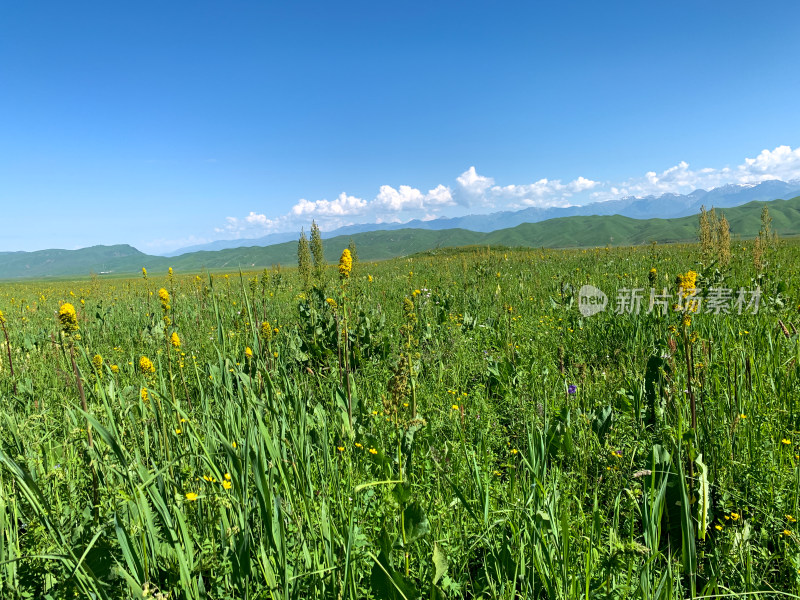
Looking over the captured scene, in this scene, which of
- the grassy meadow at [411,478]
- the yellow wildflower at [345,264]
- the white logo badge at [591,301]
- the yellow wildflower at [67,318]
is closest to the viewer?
the grassy meadow at [411,478]

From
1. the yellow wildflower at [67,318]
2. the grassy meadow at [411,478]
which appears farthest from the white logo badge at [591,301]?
the yellow wildflower at [67,318]

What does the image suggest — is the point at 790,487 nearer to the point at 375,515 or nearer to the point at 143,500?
the point at 375,515

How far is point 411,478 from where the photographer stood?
2.06 meters

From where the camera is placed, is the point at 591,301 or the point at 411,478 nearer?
the point at 411,478

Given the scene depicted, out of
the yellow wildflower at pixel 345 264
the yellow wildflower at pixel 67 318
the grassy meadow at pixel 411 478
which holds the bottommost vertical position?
the grassy meadow at pixel 411 478

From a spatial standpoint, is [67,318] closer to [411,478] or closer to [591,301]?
[411,478]

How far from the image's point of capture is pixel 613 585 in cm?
142

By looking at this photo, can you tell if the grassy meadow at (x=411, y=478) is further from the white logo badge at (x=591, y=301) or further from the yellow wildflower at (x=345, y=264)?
the white logo badge at (x=591, y=301)

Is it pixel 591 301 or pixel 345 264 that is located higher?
pixel 345 264

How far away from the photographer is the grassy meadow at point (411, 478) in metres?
1.30

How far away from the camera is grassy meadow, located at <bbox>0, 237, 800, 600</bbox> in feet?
4.25

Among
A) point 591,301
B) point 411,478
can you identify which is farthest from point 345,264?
point 591,301

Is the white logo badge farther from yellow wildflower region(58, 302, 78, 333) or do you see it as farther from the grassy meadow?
yellow wildflower region(58, 302, 78, 333)

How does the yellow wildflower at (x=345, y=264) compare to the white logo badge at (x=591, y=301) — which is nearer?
the yellow wildflower at (x=345, y=264)
